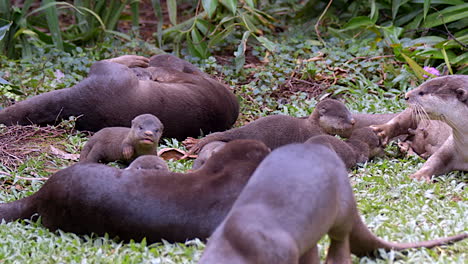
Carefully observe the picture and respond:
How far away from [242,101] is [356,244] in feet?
13.9

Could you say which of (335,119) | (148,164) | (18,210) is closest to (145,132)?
(148,164)

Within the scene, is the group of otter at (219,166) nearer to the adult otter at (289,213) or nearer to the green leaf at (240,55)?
the adult otter at (289,213)

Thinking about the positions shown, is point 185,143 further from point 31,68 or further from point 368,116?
point 31,68

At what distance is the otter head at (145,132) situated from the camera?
5406 millimetres

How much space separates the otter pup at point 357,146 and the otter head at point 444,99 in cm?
49

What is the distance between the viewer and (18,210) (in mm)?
4457

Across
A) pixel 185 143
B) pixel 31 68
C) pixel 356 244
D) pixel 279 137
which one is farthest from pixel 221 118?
pixel 356 244

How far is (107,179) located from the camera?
3.97 meters

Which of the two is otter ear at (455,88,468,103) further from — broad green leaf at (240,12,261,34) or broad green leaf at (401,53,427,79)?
broad green leaf at (240,12,261,34)

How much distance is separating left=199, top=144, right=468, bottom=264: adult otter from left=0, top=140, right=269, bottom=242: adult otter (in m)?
0.69

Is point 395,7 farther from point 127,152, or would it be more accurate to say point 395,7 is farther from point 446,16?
point 127,152

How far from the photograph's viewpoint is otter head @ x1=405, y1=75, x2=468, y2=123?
5355 mm

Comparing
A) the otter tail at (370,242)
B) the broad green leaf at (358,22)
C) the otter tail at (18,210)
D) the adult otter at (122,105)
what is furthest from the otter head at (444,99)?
the broad green leaf at (358,22)

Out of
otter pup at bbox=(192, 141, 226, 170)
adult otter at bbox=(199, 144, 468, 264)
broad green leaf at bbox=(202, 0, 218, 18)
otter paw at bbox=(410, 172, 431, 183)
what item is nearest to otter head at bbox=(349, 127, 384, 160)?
otter paw at bbox=(410, 172, 431, 183)
